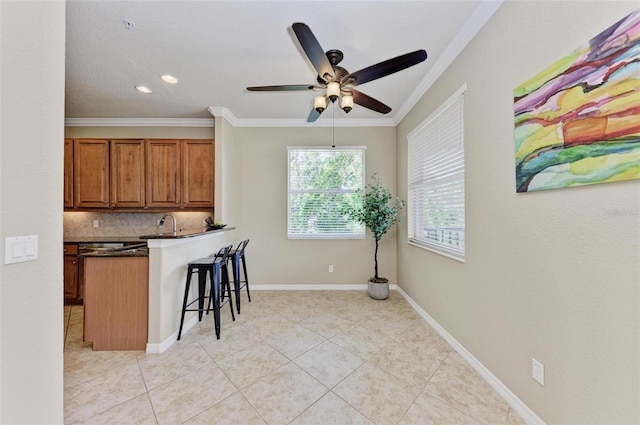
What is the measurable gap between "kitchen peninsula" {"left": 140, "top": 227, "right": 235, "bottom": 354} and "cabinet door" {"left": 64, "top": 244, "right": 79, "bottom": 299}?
2087 mm

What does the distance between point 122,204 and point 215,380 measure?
335cm

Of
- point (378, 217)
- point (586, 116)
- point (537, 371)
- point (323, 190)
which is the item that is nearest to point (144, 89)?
point (323, 190)

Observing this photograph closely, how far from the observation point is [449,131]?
7.80 feet

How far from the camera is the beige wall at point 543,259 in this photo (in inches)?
40.8

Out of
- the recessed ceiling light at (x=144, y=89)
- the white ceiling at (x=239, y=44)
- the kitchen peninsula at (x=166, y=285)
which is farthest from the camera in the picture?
the recessed ceiling light at (x=144, y=89)

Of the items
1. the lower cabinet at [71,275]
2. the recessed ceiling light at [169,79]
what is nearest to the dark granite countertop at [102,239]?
the lower cabinet at [71,275]

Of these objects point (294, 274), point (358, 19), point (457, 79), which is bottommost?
point (294, 274)

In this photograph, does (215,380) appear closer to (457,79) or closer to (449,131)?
(449,131)
